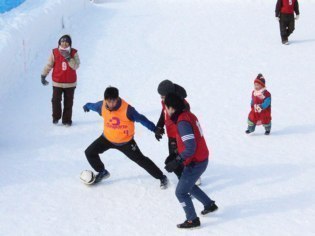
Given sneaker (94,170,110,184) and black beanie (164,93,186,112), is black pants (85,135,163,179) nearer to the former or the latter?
sneaker (94,170,110,184)

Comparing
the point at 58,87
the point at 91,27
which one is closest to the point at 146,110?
the point at 58,87

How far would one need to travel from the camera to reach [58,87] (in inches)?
346

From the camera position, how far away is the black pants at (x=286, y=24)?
14.1 meters

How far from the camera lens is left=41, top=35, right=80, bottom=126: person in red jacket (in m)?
8.48

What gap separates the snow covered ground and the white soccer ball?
3.9 inches

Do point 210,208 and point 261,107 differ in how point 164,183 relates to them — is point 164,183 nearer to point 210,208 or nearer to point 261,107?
point 210,208

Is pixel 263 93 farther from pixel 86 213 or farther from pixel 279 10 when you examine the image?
pixel 279 10

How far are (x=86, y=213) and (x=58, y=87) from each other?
3.15m

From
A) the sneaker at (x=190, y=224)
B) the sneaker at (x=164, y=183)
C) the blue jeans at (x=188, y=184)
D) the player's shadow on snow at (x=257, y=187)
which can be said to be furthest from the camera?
the sneaker at (x=164, y=183)

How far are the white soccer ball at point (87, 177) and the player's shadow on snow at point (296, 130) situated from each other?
3.27 m

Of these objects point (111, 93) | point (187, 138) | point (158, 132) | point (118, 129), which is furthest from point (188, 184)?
point (111, 93)

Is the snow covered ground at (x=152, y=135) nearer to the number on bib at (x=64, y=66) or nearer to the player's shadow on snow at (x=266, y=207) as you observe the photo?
the player's shadow on snow at (x=266, y=207)

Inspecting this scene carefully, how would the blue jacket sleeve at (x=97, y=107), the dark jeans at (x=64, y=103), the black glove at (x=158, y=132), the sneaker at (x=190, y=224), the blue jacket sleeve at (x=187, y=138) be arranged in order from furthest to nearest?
the dark jeans at (x=64, y=103)
the blue jacket sleeve at (x=97, y=107)
the black glove at (x=158, y=132)
the sneaker at (x=190, y=224)
the blue jacket sleeve at (x=187, y=138)

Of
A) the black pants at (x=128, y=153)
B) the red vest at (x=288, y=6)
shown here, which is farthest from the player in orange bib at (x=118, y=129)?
the red vest at (x=288, y=6)
